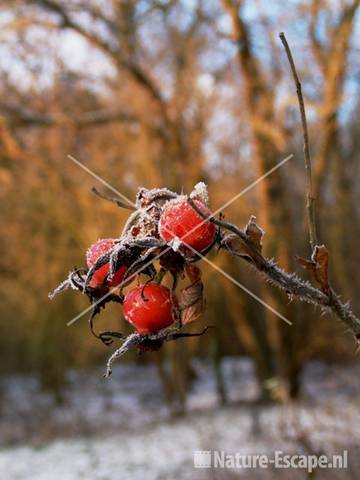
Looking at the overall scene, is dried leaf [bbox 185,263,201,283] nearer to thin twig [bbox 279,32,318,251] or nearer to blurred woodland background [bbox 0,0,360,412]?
thin twig [bbox 279,32,318,251]

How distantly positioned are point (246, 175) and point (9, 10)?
5.05 m

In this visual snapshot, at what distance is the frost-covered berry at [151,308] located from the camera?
95 cm

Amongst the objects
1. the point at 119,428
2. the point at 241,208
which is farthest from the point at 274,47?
the point at 119,428

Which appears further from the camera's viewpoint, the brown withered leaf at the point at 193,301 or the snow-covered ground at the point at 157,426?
the snow-covered ground at the point at 157,426

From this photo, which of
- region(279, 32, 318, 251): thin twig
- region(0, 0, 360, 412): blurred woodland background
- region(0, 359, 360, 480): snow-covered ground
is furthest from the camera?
region(0, 0, 360, 412): blurred woodland background

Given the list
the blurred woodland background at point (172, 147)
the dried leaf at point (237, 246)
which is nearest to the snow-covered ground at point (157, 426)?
the blurred woodland background at point (172, 147)

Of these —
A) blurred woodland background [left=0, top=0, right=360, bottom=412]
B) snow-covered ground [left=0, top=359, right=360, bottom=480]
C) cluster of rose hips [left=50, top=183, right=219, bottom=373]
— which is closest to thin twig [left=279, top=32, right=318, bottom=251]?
cluster of rose hips [left=50, top=183, right=219, bottom=373]

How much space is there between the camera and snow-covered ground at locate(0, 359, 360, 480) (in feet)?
21.3

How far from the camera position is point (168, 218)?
88 centimetres

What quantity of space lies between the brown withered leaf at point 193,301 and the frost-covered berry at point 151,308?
0.02 metres

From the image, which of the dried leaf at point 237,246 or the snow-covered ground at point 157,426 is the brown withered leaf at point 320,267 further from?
the snow-covered ground at point 157,426

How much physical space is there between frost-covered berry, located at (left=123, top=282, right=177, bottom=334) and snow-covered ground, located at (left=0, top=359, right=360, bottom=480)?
2.68 meters

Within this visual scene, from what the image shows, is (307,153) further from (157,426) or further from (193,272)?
(157,426)

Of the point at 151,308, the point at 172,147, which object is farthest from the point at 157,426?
the point at 151,308
